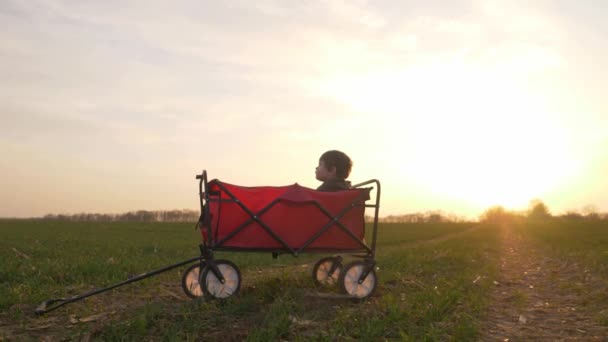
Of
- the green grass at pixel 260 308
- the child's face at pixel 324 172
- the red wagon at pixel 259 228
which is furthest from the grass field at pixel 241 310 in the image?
the child's face at pixel 324 172

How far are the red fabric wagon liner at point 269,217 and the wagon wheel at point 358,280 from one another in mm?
514

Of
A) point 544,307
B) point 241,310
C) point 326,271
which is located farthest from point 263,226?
point 544,307

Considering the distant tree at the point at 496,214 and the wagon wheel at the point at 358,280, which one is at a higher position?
the distant tree at the point at 496,214

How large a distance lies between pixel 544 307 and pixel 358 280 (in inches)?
109

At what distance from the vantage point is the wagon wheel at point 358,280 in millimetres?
7160

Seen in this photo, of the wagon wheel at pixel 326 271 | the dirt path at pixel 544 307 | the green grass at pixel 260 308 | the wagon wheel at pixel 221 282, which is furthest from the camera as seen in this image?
the wagon wheel at pixel 326 271

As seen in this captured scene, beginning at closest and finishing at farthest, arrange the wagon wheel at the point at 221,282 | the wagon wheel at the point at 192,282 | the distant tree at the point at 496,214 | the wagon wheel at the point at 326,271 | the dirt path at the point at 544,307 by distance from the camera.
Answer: the dirt path at the point at 544,307 → the wagon wheel at the point at 221,282 → the wagon wheel at the point at 192,282 → the wagon wheel at the point at 326,271 → the distant tree at the point at 496,214

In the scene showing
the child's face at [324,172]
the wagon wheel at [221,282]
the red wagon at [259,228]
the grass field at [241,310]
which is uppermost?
the child's face at [324,172]

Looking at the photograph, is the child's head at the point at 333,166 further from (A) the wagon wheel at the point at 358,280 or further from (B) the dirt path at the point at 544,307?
(B) the dirt path at the point at 544,307

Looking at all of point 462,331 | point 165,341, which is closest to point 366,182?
point 462,331

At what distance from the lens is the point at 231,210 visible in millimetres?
6711

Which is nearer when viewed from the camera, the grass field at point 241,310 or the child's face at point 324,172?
the grass field at point 241,310

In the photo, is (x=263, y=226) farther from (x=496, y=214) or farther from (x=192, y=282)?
(x=496, y=214)

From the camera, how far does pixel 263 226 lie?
659 cm
